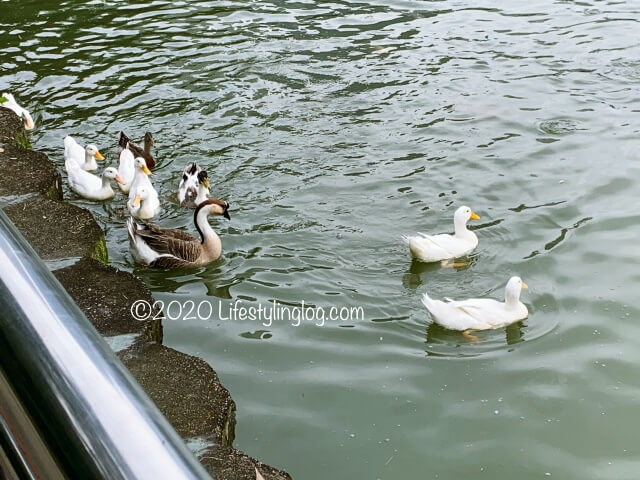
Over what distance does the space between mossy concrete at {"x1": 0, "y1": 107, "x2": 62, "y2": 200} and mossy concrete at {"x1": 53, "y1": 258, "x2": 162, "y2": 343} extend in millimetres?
1309

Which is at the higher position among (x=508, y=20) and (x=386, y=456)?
(x=508, y=20)

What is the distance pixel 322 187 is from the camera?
26.7 ft

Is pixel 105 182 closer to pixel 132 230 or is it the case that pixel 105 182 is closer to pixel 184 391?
pixel 132 230

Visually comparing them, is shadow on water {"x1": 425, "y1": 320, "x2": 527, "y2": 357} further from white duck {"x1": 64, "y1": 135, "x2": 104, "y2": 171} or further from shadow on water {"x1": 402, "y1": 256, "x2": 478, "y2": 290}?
white duck {"x1": 64, "y1": 135, "x2": 104, "y2": 171}

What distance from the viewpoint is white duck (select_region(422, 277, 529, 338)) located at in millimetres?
5965

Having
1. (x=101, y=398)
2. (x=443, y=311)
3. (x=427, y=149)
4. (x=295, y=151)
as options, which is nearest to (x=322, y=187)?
(x=295, y=151)

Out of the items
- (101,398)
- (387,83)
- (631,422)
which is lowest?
(631,422)

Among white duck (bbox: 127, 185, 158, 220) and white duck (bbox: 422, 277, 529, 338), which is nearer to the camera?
white duck (bbox: 422, 277, 529, 338)

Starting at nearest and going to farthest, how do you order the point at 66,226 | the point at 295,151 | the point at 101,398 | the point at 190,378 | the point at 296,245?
the point at 101,398
the point at 190,378
the point at 66,226
the point at 296,245
the point at 295,151

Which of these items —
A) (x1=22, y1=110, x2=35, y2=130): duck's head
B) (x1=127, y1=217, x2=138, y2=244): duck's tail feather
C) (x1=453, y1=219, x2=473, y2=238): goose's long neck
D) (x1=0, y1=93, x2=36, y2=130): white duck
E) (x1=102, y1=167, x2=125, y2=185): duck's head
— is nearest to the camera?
(x1=453, y1=219, x2=473, y2=238): goose's long neck

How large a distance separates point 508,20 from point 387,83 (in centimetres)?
331

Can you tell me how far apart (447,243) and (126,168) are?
359 centimetres

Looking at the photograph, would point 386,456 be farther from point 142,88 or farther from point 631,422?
point 142,88

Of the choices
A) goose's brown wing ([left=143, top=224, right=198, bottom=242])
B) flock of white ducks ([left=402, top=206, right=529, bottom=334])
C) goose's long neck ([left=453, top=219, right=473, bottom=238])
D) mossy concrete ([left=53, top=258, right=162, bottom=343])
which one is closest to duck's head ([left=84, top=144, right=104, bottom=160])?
goose's brown wing ([left=143, top=224, right=198, bottom=242])
